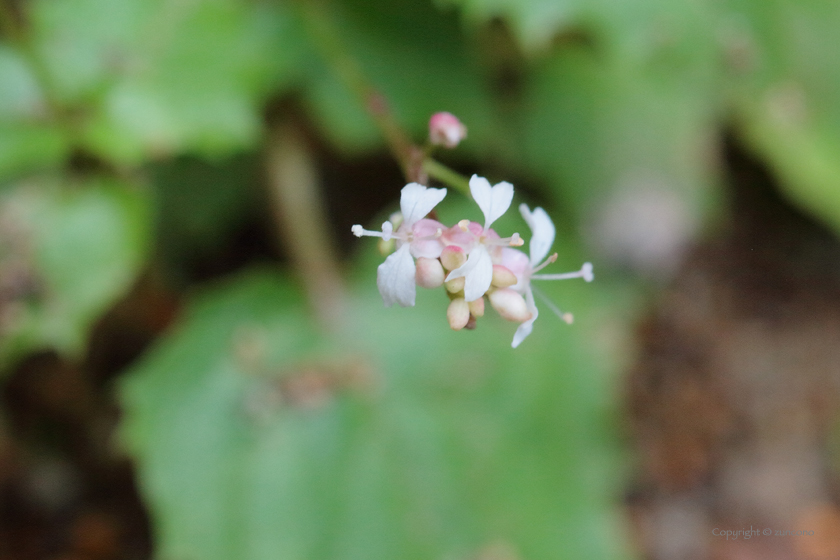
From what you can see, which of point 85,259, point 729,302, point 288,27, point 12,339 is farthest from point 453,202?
point 729,302

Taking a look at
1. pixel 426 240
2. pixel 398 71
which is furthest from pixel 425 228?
pixel 398 71

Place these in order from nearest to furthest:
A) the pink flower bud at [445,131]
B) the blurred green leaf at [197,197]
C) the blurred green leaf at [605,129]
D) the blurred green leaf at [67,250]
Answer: the pink flower bud at [445,131], the blurred green leaf at [67,250], the blurred green leaf at [197,197], the blurred green leaf at [605,129]

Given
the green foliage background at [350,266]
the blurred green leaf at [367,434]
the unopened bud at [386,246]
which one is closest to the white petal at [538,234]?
the unopened bud at [386,246]

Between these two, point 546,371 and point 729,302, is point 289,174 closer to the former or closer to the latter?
point 546,371

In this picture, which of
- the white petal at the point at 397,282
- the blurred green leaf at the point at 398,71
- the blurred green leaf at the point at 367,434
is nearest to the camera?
the white petal at the point at 397,282

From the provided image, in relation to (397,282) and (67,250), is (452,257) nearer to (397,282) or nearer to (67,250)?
(397,282)

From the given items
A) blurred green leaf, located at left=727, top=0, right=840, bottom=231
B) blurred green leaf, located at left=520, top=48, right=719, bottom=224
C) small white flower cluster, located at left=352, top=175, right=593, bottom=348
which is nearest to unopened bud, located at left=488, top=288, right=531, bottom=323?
small white flower cluster, located at left=352, top=175, right=593, bottom=348

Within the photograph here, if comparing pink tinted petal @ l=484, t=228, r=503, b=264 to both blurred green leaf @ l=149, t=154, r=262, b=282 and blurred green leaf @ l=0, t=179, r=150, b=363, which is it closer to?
blurred green leaf @ l=0, t=179, r=150, b=363

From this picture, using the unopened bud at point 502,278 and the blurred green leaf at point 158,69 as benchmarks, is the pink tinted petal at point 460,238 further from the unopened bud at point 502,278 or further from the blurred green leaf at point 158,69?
the blurred green leaf at point 158,69
